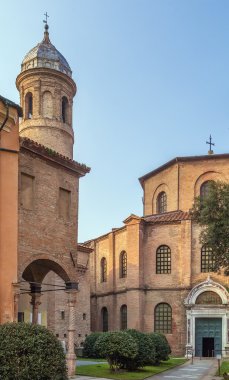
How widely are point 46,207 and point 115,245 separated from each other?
24308 millimetres

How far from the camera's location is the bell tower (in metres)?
39.2

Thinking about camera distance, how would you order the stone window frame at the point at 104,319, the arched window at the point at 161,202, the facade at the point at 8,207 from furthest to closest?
the arched window at the point at 161,202 → the stone window frame at the point at 104,319 → the facade at the point at 8,207

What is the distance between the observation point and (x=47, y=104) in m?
39.8

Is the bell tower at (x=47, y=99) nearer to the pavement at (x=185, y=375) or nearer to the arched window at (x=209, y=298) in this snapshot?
the arched window at (x=209, y=298)

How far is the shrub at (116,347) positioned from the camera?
2233 centimetres

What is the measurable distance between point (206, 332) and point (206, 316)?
1.19 meters

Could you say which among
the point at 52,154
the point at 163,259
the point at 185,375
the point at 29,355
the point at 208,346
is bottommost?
the point at 208,346

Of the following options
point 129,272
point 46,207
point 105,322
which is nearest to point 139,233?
point 129,272

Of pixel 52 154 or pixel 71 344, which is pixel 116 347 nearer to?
pixel 71 344

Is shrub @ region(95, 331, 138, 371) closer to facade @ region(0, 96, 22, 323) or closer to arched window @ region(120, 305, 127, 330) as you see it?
facade @ region(0, 96, 22, 323)

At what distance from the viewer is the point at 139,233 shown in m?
39.9

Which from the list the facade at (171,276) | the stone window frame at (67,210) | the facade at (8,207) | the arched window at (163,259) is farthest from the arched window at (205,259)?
the facade at (8,207)

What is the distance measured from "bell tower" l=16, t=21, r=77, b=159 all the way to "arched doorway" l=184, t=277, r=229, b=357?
14024 millimetres

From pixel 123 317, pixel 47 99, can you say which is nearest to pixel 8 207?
pixel 47 99
